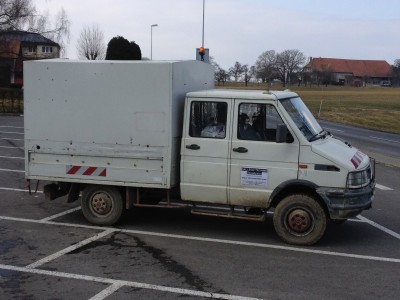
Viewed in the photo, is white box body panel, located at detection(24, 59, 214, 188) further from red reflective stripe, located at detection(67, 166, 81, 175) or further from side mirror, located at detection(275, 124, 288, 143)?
side mirror, located at detection(275, 124, 288, 143)

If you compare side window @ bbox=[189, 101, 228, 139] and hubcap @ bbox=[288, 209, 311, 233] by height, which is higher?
side window @ bbox=[189, 101, 228, 139]

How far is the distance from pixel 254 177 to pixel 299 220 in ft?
2.83

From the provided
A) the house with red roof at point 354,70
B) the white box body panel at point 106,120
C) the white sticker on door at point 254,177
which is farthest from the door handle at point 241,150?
the house with red roof at point 354,70

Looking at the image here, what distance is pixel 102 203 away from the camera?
26.7ft

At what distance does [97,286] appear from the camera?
5586 mm

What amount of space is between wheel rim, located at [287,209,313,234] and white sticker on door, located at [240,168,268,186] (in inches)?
22.7

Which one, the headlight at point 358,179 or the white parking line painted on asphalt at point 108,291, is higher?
the headlight at point 358,179

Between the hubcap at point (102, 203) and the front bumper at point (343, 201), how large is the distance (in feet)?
10.6

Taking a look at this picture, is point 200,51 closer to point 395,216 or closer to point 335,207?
point 395,216

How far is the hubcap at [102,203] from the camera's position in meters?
8.11

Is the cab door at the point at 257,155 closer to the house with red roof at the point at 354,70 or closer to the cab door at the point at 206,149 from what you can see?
the cab door at the point at 206,149

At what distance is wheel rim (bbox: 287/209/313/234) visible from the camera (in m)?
7.20

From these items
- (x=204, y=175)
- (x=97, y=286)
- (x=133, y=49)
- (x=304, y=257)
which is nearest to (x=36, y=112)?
(x=204, y=175)

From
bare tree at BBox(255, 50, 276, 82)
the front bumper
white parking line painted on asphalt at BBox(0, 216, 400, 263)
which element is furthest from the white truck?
bare tree at BBox(255, 50, 276, 82)
